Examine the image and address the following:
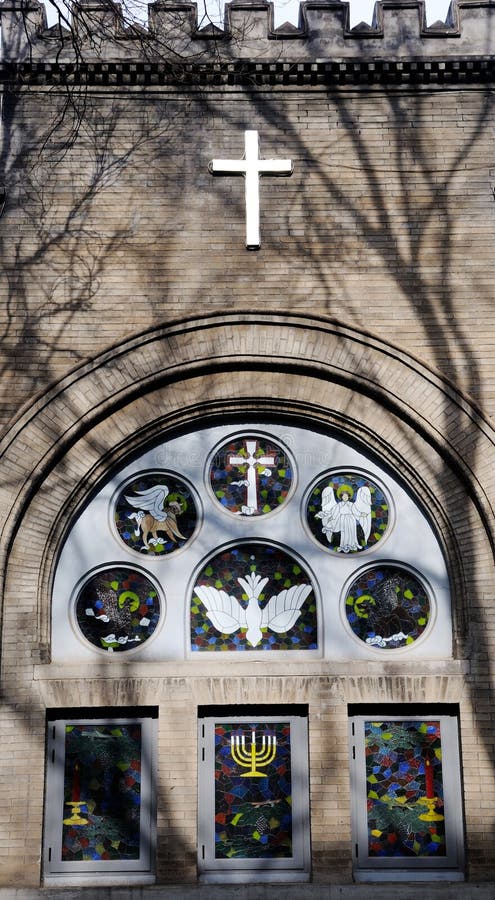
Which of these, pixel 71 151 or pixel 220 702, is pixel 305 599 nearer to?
pixel 220 702

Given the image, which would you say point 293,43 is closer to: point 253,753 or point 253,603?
point 253,603

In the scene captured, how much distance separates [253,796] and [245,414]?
344cm

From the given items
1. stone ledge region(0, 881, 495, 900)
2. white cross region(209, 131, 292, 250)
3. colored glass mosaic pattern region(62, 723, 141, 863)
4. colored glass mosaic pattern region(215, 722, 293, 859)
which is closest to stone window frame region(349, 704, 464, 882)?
stone ledge region(0, 881, 495, 900)

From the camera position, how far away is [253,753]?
1073 cm

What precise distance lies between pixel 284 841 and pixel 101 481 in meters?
3.57

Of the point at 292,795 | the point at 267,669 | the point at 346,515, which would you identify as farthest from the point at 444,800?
the point at 346,515

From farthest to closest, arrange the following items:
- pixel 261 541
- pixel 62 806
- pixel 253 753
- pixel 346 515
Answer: pixel 346 515 < pixel 261 541 < pixel 253 753 < pixel 62 806

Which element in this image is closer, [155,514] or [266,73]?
[155,514]

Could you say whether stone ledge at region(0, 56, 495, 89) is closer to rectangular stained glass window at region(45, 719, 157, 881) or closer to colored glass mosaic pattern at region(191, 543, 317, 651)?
colored glass mosaic pattern at region(191, 543, 317, 651)

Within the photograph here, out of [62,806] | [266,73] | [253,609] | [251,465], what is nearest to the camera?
[62,806]

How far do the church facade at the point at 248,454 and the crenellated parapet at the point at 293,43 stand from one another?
0.03 m

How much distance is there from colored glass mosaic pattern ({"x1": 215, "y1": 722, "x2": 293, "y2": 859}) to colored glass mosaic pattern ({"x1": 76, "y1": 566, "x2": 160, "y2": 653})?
113 cm

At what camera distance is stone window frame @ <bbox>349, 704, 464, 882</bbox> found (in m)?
10.4

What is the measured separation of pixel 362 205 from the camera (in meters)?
11.8
